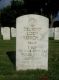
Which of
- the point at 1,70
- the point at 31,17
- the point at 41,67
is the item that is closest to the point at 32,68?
the point at 41,67

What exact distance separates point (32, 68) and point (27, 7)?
43115 millimetres

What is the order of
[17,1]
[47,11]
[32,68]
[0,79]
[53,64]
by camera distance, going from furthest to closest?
[17,1] → [47,11] → [53,64] → [32,68] → [0,79]

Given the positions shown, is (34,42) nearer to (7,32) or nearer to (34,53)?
(34,53)

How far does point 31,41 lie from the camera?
9.30 m

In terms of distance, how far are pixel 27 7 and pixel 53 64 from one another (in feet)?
137

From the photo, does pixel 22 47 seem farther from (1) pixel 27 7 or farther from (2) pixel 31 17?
(1) pixel 27 7

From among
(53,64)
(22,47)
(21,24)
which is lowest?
(53,64)

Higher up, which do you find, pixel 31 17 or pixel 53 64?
pixel 31 17

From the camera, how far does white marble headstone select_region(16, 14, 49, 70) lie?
9188 millimetres

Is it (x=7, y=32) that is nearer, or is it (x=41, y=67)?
(x=41, y=67)

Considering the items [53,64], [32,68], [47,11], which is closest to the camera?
[32,68]

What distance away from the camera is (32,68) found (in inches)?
372

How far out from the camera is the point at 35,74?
8.87 m

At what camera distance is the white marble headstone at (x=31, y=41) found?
9.19 metres
